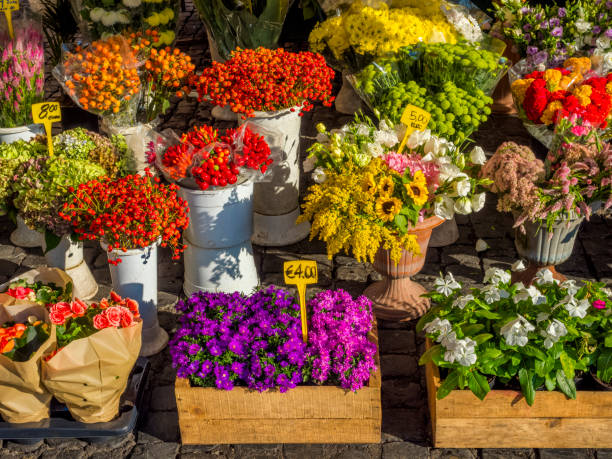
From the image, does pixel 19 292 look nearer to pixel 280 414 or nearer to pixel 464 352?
pixel 280 414

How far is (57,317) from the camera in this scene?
10.7ft

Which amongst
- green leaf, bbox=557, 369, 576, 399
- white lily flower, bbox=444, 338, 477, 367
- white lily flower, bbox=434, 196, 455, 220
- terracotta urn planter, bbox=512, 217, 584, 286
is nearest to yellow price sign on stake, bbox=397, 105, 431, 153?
white lily flower, bbox=434, 196, 455, 220

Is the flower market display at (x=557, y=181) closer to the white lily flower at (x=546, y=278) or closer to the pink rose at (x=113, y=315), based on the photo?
the white lily flower at (x=546, y=278)

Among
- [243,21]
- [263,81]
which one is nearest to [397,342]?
[263,81]

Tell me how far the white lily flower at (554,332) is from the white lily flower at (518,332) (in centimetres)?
8

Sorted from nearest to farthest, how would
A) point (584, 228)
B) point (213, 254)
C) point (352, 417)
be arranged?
point (352, 417)
point (213, 254)
point (584, 228)

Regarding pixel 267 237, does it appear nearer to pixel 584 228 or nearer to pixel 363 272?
pixel 363 272

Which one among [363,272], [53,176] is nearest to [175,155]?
[53,176]

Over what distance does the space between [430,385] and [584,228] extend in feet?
7.77

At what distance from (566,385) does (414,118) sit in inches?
63.3

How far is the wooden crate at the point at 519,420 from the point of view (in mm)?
3182

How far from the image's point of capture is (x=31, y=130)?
4801 millimetres

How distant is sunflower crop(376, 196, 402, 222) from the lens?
139 inches

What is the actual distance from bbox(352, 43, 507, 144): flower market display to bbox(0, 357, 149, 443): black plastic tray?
2.28 m
